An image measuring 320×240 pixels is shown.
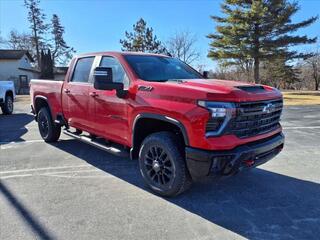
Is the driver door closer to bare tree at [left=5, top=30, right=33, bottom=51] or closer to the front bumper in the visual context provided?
the front bumper

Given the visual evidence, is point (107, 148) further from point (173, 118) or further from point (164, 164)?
point (173, 118)

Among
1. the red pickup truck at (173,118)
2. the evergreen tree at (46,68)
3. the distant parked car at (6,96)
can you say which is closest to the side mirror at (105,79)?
the red pickup truck at (173,118)

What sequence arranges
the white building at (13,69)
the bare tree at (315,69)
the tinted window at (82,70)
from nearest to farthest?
the tinted window at (82,70) < the white building at (13,69) < the bare tree at (315,69)

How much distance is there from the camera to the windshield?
4.84 m

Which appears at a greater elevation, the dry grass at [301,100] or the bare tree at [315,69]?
the bare tree at [315,69]

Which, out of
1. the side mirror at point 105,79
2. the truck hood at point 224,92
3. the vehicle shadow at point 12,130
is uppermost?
the side mirror at point 105,79

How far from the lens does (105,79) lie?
14.9ft

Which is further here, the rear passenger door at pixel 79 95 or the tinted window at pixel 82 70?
the tinted window at pixel 82 70

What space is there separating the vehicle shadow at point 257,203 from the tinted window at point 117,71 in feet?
5.03

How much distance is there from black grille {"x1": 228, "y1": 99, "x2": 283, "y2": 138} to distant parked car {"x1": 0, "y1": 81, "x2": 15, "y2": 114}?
1222 cm

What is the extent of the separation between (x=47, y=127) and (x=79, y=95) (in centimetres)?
212

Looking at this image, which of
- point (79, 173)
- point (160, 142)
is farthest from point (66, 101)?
point (160, 142)

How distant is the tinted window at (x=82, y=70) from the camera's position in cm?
582

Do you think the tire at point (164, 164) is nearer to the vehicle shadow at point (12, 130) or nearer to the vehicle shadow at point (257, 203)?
the vehicle shadow at point (257, 203)
